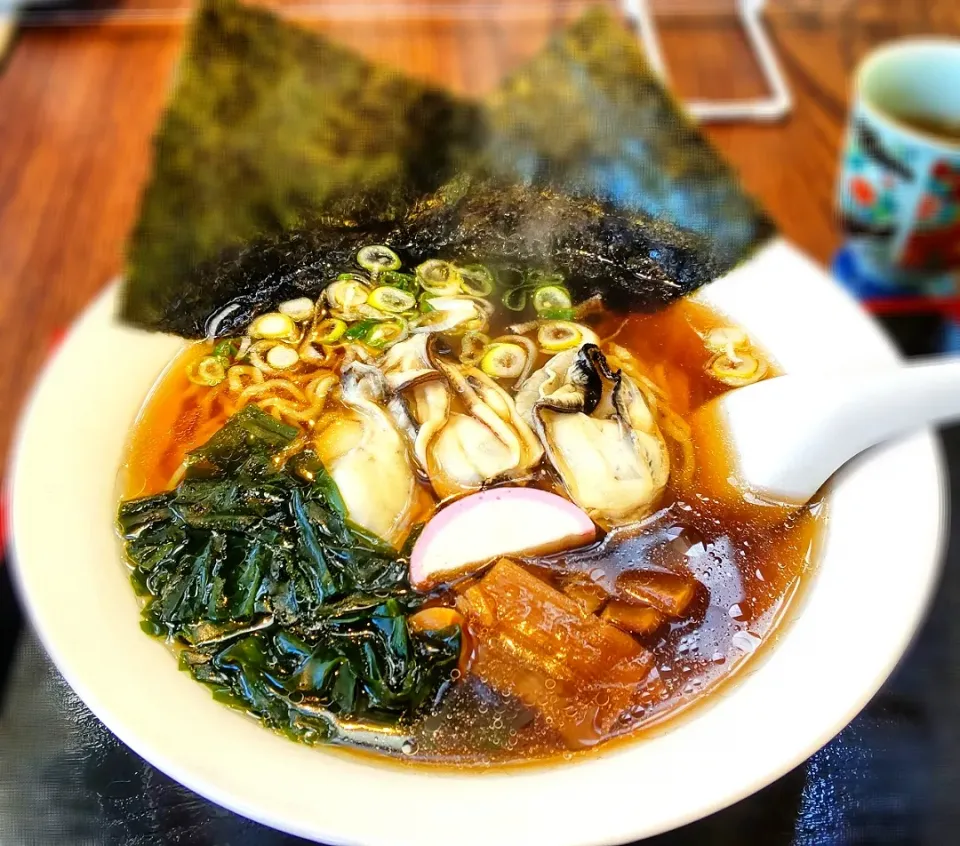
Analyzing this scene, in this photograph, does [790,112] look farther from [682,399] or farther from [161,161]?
[161,161]

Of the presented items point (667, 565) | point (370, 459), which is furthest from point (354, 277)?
point (667, 565)

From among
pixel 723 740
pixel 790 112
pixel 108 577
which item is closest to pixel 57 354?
pixel 108 577

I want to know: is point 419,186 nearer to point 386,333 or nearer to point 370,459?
point 386,333

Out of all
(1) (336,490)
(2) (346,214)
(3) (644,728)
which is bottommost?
(3) (644,728)

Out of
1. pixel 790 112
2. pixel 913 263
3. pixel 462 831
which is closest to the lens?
pixel 462 831

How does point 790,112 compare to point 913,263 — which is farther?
point 790,112

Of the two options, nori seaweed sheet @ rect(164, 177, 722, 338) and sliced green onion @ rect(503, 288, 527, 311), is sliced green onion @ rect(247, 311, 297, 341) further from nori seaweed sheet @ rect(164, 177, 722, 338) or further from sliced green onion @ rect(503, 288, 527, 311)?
sliced green onion @ rect(503, 288, 527, 311)

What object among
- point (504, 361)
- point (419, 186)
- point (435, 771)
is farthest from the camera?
point (419, 186)

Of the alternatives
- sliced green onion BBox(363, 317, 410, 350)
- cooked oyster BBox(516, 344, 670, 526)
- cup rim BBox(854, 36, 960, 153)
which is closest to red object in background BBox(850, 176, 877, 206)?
cup rim BBox(854, 36, 960, 153)
